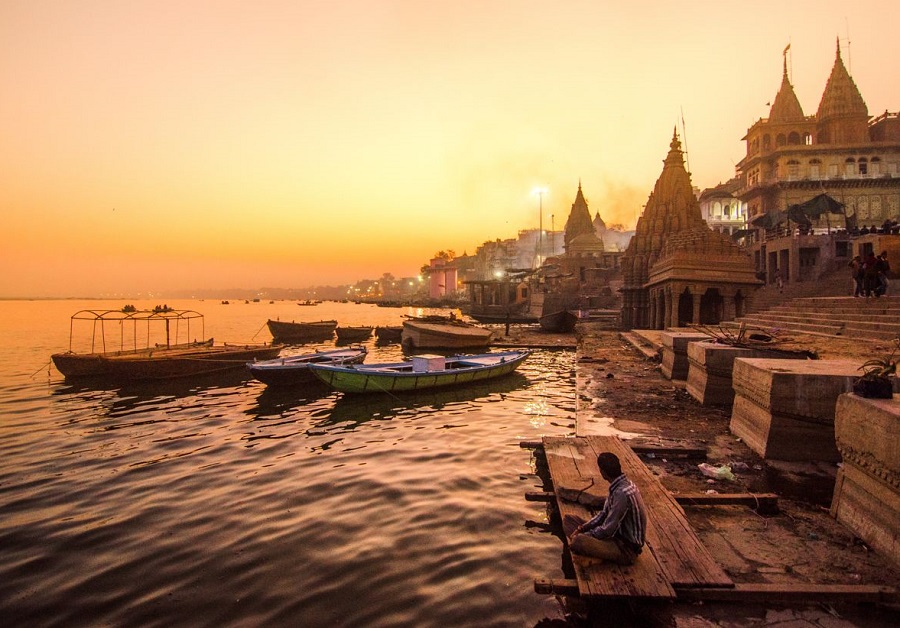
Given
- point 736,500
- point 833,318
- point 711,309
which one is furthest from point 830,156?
point 736,500

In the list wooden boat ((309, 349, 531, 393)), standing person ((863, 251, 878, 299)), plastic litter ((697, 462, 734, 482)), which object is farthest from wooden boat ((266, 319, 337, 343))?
plastic litter ((697, 462, 734, 482))

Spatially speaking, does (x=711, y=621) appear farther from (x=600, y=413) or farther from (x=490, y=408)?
(x=490, y=408)

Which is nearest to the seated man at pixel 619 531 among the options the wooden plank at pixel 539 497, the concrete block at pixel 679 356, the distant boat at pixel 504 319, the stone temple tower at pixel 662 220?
the wooden plank at pixel 539 497

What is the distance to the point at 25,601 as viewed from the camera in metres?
6.70

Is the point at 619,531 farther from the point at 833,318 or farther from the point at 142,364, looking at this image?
the point at 142,364

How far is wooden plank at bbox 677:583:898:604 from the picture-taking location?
4.75 metres

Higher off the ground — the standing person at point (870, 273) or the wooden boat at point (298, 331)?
the standing person at point (870, 273)

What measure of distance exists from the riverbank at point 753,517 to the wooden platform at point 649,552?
229 millimetres

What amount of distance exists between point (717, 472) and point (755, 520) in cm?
149

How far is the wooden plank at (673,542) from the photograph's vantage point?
16.6 ft

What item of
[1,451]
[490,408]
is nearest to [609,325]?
[490,408]

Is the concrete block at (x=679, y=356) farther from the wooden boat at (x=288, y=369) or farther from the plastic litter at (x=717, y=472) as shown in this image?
the wooden boat at (x=288, y=369)

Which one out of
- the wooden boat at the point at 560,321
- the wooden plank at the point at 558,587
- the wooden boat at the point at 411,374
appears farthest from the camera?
the wooden boat at the point at 560,321

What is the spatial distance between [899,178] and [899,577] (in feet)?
219
